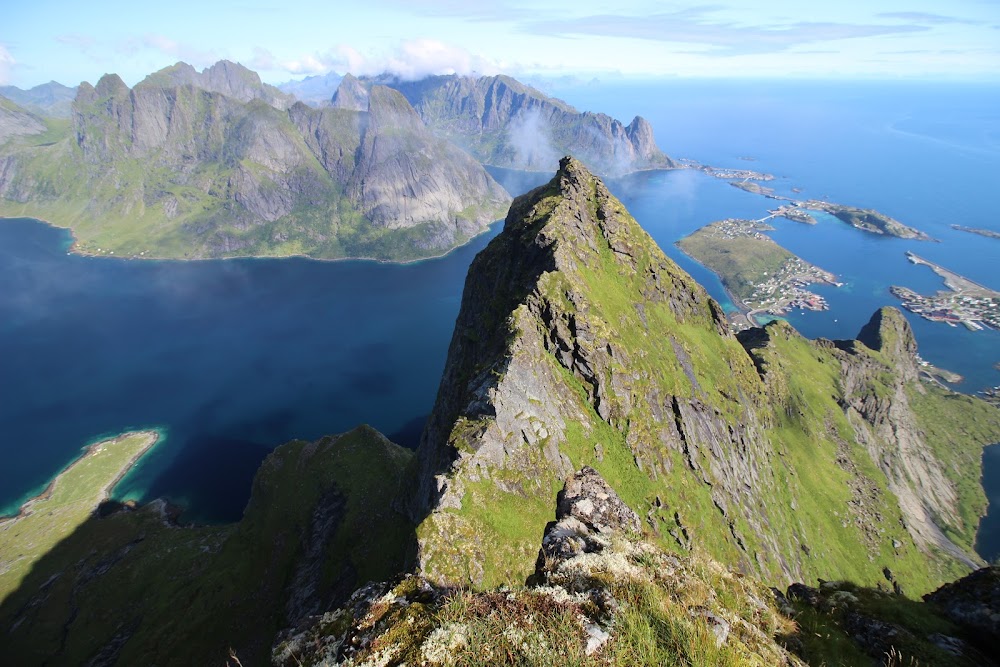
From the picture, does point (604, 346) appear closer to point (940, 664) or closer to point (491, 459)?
point (491, 459)

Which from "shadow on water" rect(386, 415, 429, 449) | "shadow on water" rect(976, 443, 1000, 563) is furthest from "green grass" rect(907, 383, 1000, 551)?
"shadow on water" rect(386, 415, 429, 449)

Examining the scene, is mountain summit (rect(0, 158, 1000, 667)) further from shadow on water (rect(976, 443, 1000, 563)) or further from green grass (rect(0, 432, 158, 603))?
green grass (rect(0, 432, 158, 603))

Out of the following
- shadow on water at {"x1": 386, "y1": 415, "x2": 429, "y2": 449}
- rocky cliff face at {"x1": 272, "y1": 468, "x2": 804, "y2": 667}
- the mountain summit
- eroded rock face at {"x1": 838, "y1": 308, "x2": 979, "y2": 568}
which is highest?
rocky cliff face at {"x1": 272, "y1": 468, "x2": 804, "y2": 667}

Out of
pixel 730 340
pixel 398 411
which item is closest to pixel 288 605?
pixel 730 340

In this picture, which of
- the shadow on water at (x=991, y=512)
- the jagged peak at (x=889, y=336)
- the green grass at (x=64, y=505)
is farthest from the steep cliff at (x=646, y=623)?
the jagged peak at (x=889, y=336)

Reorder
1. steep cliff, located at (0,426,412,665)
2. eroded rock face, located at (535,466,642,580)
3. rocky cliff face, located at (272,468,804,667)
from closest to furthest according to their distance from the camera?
1. rocky cliff face, located at (272,468,804,667)
2. eroded rock face, located at (535,466,642,580)
3. steep cliff, located at (0,426,412,665)

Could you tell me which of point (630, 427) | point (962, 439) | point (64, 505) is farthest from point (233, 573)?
point (962, 439)
